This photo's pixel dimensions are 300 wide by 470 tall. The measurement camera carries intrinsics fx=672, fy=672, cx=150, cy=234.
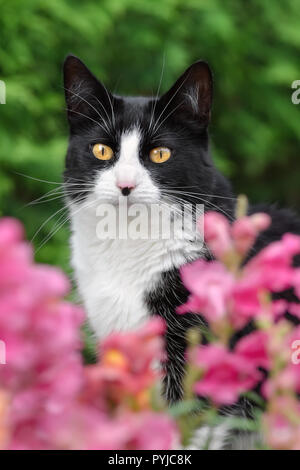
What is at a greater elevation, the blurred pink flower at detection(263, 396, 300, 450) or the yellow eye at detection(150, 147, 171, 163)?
the yellow eye at detection(150, 147, 171, 163)

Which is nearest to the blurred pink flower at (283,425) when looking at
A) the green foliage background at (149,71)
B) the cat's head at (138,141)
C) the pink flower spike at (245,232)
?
the pink flower spike at (245,232)

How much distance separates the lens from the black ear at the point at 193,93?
1.86m

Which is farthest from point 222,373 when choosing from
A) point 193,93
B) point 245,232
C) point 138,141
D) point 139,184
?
point 193,93

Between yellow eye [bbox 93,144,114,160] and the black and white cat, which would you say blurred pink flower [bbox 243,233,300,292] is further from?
yellow eye [bbox 93,144,114,160]

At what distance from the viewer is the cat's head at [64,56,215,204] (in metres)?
1.79

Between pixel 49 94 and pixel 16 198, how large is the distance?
2.29ft

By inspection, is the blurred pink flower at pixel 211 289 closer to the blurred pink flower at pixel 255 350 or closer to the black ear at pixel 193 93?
the blurred pink flower at pixel 255 350

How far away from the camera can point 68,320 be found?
640mm

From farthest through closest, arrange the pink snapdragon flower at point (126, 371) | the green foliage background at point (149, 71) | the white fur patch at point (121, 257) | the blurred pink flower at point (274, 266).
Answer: the green foliage background at point (149, 71)
the white fur patch at point (121, 257)
the blurred pink flower at point (274, 266)
the pink snapdragon flower at point (126, 371)

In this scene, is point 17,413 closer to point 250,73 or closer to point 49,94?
point 49,94

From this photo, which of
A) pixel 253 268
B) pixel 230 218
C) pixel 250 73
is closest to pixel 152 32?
pixel 250 73

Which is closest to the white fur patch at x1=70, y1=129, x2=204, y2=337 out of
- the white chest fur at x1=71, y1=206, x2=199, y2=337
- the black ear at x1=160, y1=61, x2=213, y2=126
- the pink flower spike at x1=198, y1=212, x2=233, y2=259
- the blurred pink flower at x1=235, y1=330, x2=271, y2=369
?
the white chest fur at x1=71, y1=206, x2=199, y2=337

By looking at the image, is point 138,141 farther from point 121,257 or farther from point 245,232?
point 245,232

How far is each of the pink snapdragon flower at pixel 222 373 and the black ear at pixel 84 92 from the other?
1343mm
